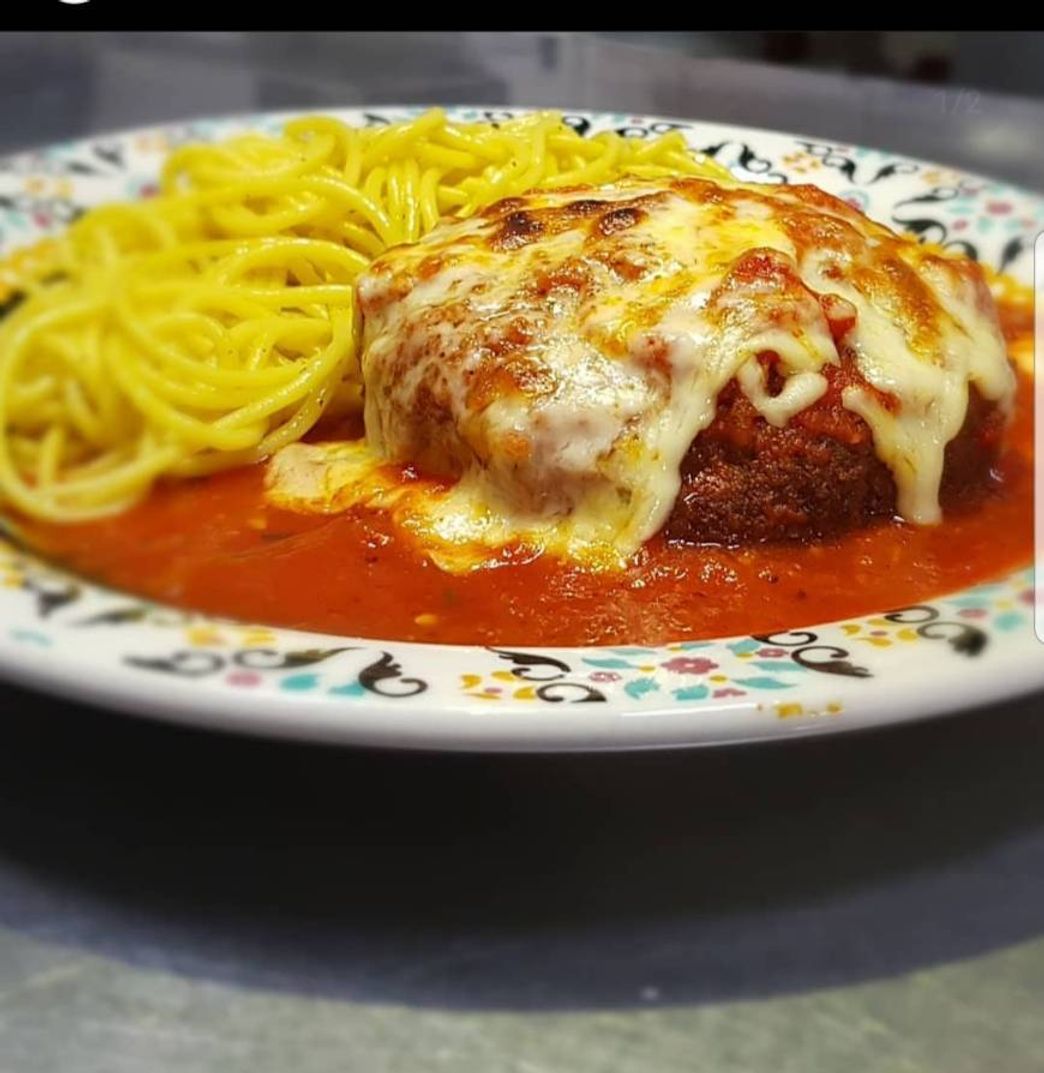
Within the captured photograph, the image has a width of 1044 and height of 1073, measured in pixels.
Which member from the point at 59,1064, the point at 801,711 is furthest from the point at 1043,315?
the point at 59,1064

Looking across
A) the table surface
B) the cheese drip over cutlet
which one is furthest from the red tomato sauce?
the table surface

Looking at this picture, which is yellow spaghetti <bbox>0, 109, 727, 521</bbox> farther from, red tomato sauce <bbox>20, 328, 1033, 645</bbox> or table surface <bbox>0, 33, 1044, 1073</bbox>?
table surface <bbox>0, 33, 1044, 1073</bbox>

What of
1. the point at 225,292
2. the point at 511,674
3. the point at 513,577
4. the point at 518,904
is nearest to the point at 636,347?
the point at 513,577

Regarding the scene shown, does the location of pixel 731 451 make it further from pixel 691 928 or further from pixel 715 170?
pixel 715 170

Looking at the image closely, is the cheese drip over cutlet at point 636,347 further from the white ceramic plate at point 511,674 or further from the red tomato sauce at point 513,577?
the white ceramic plate at point 511,674

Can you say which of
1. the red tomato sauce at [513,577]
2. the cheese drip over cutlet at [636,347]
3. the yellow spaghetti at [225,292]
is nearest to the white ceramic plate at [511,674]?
the red tomato sauce at [513,577]
